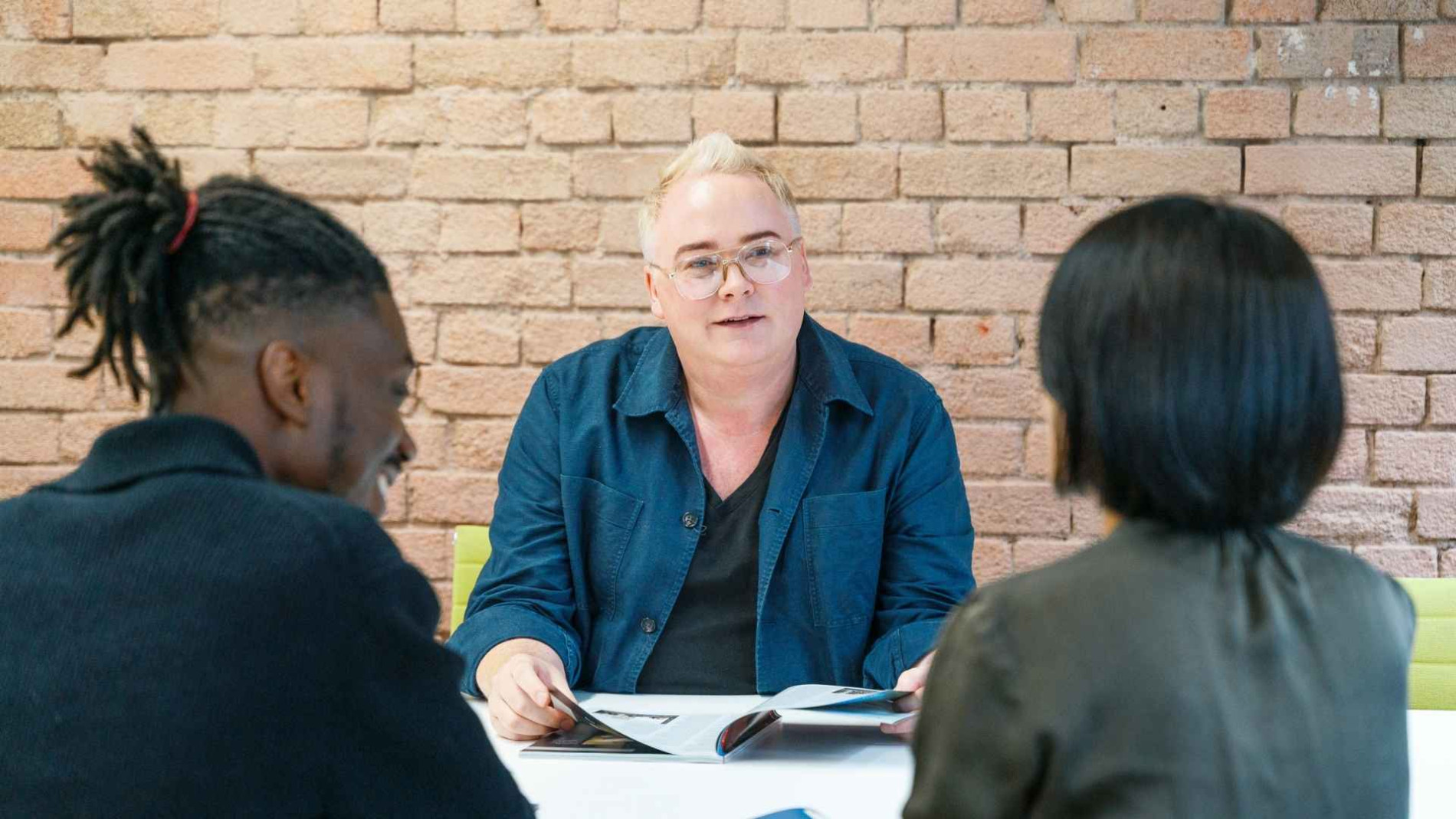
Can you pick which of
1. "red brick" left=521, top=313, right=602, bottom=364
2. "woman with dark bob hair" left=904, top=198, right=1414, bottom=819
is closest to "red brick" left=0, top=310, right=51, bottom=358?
"red brick" left=521, top=313, right=602, bottom=364

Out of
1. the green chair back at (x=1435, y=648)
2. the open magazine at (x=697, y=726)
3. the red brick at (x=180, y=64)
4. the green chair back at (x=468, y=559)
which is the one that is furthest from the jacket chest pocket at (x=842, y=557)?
the red brick at (x=180, y=64)

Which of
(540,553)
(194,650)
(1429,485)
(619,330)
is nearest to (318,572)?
(194,650)

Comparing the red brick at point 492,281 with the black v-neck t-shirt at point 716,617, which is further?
the red brick at point 492,281

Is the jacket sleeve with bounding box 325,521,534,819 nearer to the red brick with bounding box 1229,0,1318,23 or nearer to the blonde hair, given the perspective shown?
the blonde hair

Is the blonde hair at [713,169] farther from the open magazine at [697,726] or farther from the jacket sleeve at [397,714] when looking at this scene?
the jacket sleeve at [397,714]

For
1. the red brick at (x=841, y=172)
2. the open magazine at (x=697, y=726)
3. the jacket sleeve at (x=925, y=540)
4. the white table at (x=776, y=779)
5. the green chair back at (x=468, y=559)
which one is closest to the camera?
the white table at (x=776, y=779)

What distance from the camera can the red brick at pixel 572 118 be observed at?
8.38 feet

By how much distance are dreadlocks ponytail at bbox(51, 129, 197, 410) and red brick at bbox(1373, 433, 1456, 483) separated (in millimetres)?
2322

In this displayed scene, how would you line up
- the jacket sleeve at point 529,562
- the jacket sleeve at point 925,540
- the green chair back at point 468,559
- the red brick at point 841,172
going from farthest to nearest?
1. the red brick at point 841,172
2. the green chair back at point 468,559
3. the jacket sleeve at point 925,540
4. the jacket sleeve at point 529,562

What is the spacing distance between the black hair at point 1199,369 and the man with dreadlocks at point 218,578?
1.69ft

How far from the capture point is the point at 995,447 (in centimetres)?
253

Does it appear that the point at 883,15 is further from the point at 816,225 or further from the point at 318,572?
the point at 318,572

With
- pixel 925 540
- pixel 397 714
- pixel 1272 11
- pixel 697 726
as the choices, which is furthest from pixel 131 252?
pixel 1272 11

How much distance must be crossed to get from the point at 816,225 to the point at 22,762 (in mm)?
1918
